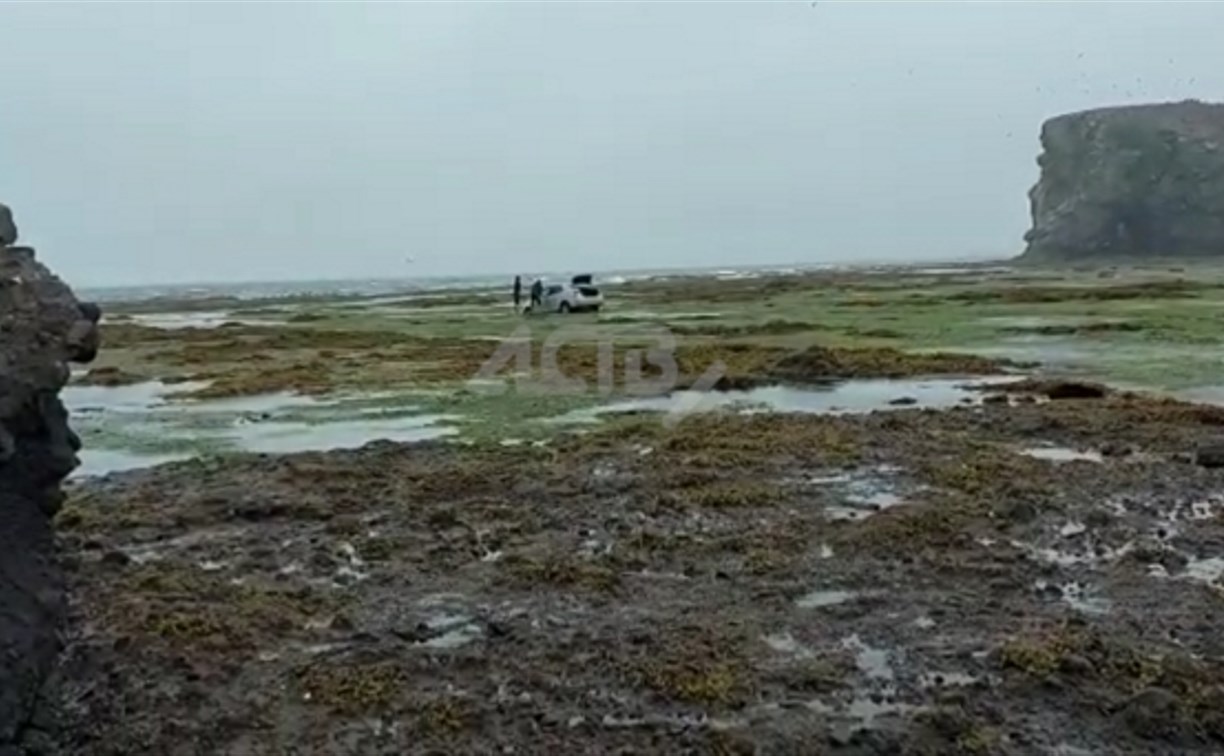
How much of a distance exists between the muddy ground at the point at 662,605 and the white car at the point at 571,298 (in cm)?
3242

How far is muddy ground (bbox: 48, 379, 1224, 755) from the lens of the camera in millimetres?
6121

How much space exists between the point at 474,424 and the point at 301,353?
16.3 metres

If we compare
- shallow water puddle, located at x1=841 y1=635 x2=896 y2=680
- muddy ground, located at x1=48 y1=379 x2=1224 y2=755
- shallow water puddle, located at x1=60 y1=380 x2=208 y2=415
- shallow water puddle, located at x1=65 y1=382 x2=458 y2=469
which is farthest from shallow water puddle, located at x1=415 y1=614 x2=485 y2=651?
shallow water puddle, located at x1=60 y1=380 x2=208 y2=415

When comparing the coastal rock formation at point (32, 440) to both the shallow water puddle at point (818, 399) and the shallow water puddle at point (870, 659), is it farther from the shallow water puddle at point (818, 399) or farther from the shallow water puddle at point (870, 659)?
the shallow water puddle at point (818, 399)

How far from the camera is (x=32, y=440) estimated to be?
7594 millimetres

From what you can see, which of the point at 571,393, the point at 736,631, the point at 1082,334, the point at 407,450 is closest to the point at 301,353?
the point at 571,393

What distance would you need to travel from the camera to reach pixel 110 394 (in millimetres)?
23984

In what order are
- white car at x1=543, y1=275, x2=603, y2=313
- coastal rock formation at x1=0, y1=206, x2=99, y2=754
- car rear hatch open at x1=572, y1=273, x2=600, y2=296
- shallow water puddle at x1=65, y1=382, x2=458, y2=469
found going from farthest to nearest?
car rear hatch open at x1=572, y1=273, x2=600, y2=296, white car at x1=543, y1=275, x2=603, y2=313, shallow water puddle at x1=65, y1=382, x2=458, y2=469, coastal rock formation at x1=0, y1=206, x2=99, y2=754

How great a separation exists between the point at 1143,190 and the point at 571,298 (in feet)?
315

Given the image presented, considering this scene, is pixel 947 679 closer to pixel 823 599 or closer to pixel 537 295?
pixel 823 599

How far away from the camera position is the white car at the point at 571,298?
45.8 metres

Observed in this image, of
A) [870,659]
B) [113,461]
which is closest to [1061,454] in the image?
[870,659]

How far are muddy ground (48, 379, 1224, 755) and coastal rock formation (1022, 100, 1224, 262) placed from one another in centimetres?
11934

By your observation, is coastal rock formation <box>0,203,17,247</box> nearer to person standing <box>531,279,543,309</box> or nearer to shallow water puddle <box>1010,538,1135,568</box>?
shallow water puddle <box>1010,538,1135,568</box>
